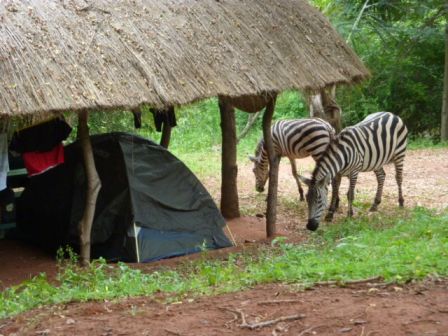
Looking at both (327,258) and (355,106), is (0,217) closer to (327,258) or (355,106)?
(327,258)

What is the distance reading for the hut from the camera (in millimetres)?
8000

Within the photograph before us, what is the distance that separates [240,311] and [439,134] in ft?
54.2

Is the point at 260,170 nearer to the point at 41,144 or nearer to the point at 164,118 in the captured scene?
the point at 164,118

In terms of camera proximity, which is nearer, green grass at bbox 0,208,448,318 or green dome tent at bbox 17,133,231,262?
green grass at bbox 0,208,448,318

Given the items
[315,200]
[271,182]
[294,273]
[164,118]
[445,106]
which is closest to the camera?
[294,273]

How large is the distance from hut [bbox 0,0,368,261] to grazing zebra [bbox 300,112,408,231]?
702mm

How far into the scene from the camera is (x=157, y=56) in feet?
29.3

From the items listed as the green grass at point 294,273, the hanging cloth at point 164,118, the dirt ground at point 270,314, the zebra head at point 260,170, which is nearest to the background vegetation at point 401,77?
the zebra head at point 260,170

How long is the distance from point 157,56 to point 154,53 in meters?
0.06

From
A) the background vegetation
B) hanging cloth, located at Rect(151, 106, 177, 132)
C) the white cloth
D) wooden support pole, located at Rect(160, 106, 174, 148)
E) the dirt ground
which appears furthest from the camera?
the background vegetation

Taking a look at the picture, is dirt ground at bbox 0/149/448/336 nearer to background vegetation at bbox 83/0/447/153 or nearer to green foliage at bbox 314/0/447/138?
background vegetation at bbox 83/0/447/153

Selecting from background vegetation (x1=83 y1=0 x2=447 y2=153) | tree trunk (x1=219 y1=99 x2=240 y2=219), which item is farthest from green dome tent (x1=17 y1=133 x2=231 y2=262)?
background vegetation (x1=83 y1=0 x2=447 y2=153)

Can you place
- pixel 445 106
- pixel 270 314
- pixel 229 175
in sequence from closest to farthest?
pixel 270 314
pixel 229 175
pixel 445 106

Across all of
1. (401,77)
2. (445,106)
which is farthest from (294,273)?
(401,77)
